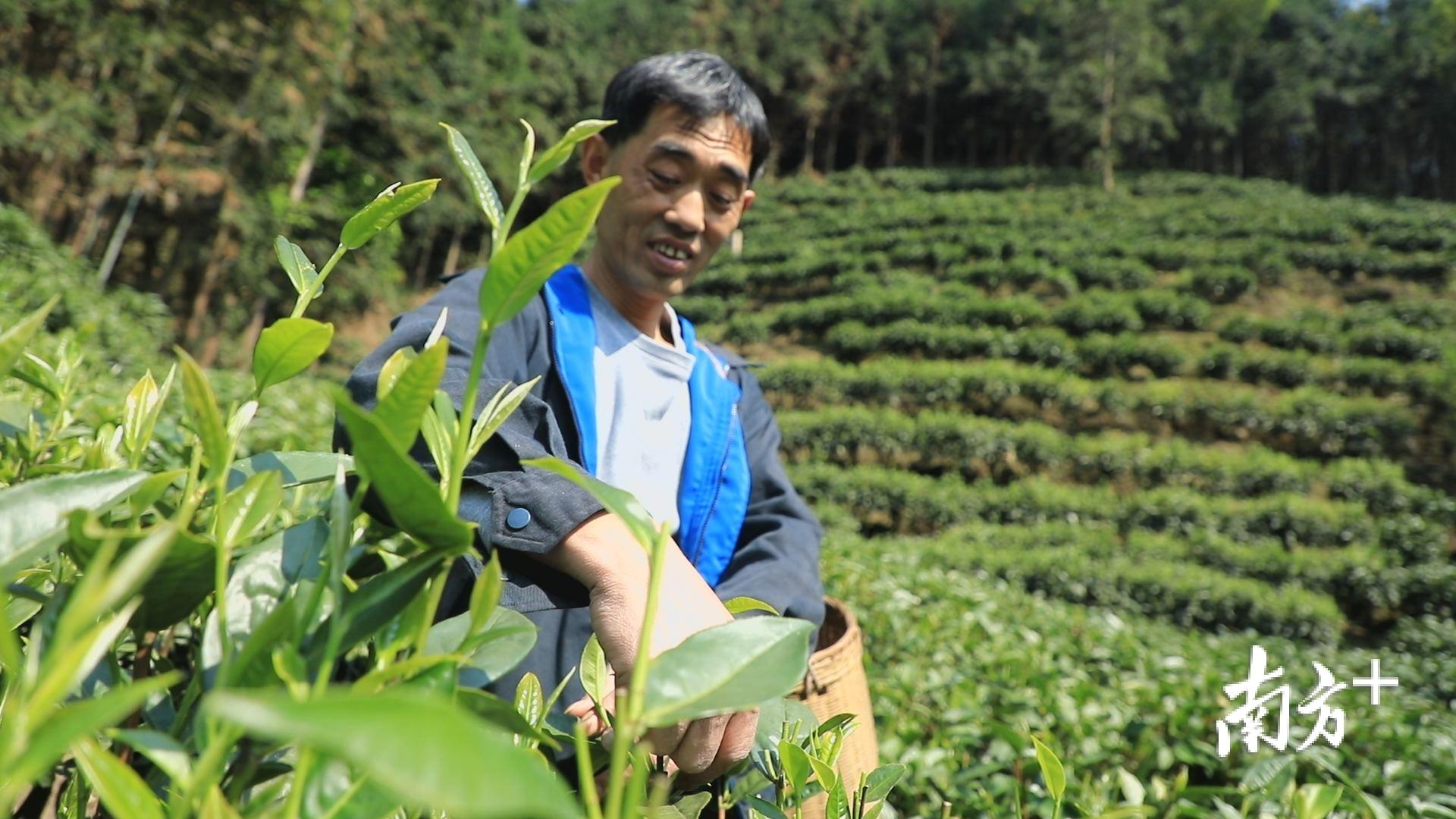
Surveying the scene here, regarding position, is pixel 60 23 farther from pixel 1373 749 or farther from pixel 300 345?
pixel 1373 749

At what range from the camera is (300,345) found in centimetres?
33

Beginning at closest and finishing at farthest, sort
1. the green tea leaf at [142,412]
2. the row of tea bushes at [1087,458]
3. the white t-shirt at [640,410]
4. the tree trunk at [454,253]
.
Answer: the green tea leaf at [142,412], the white t-shirt at [640,410], the row of tea bushes at [1087,458], the tree trunk at [454,253]

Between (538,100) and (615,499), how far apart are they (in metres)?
21.7

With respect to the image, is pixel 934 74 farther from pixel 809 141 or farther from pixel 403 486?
pixel 403 486

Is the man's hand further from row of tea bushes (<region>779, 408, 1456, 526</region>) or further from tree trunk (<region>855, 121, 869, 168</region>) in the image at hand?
tree trunk (<region>855, 121, 869, 168</region>)

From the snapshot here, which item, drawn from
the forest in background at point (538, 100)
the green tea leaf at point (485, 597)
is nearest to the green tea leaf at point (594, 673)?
the green tea leaf at point (485, 597)

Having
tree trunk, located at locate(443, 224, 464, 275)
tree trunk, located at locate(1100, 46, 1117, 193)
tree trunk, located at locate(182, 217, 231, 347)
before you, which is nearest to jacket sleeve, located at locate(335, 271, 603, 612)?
tree trunk, located at locate(182, 217, 231, 347)

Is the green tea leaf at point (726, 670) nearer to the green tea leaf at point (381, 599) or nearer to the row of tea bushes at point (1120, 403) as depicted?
the green tea leaf at point (381, 599)

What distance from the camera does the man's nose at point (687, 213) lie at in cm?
112

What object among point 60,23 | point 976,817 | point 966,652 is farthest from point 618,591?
point 60,23

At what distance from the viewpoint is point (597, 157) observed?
1210mm

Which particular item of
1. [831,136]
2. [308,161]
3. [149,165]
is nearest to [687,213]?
[149,165]

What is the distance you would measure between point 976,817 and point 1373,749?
1.10 meters

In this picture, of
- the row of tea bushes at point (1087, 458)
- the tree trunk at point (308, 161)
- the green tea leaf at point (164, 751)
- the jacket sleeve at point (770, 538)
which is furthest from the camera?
the tree trunk at point (308, 161)
